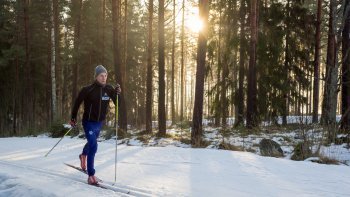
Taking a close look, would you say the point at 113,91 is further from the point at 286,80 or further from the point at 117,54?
the point at 286,80

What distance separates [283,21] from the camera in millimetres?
23938

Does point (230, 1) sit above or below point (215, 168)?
above

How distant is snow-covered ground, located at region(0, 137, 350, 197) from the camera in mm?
6363

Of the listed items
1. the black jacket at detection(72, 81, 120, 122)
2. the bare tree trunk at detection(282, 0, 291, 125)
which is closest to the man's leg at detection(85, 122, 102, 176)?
the black jacket at detection(72, 81, 120, 122)

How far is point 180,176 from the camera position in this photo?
7652mm

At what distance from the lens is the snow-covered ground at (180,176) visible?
20.9 feet

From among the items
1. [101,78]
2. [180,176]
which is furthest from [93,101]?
[180,176]

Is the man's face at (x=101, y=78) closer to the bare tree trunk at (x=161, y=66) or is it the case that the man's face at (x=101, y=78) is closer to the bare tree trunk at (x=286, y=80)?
the bare tree trunk at (x=161, y=66)

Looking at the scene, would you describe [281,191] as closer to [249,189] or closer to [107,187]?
[249,189]

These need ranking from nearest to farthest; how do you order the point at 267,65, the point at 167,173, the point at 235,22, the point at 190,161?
the point at 167,173
the point at 190,161
the point at 267,65
the point at 235,22

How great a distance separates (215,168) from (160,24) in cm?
1169

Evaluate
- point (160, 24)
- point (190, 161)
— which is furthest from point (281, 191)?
point (160, 24)

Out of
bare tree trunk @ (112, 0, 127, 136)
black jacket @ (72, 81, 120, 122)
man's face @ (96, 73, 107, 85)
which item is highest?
bare tree trunk @ (112, 0, 127, 136)

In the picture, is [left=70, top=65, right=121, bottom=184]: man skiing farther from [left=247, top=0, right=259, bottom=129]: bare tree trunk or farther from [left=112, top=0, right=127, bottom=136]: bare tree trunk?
[left=247, top=0, right=259, bottom=129]: bare tree trunk
